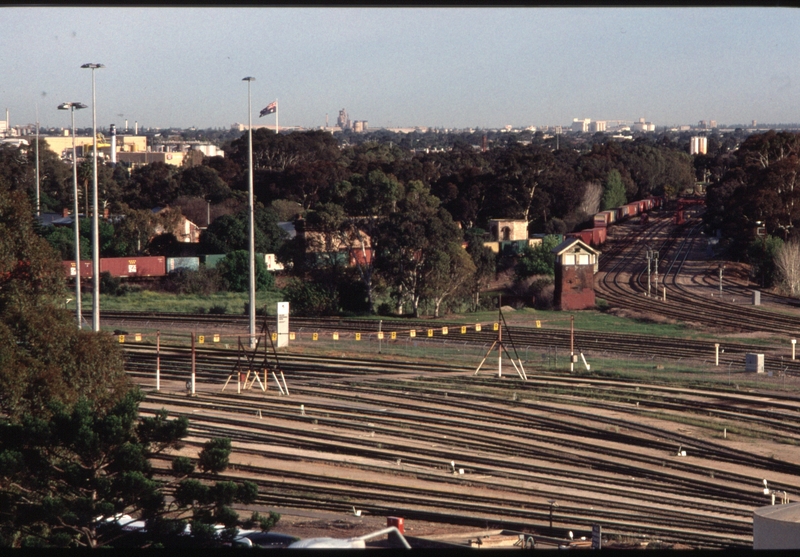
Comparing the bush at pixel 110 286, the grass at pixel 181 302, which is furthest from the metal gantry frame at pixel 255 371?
the bush at pixel 110 286

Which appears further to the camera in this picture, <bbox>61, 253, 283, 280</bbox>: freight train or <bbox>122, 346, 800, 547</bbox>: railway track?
<bbox>61, 253, 283, 280</bbox>: freight train

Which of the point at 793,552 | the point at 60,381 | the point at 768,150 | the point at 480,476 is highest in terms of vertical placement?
the point at 768,150

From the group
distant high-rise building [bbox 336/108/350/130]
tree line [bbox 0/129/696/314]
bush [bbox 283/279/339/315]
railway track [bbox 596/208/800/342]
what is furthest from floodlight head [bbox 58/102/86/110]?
distant high-rise building [bbox 336/108/350/130]

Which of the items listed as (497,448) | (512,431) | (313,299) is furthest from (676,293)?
(497,448)

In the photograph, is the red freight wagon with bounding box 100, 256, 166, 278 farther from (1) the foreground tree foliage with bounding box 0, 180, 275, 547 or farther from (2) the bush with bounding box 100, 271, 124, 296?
(1) the foreground tree foliage with bounding box 0, 180, 275, 547

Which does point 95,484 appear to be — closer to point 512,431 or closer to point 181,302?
point 512,431

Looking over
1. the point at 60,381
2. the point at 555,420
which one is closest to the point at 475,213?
the point at 555,420

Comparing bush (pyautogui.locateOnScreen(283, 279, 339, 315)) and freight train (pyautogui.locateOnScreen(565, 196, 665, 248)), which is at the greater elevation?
freight train (pyautogui.locateOnScreen(565, 196, 665, 248))

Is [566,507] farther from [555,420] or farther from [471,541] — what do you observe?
[555,420]
